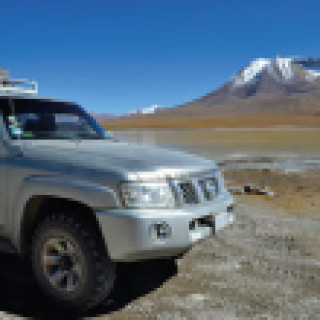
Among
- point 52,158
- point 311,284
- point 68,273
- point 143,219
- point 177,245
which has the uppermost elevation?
point 52,158

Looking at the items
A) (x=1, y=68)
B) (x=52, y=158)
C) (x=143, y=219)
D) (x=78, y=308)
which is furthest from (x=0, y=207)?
(x=1, y=68)

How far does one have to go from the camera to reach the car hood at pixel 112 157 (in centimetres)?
395

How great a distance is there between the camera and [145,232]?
3.75m

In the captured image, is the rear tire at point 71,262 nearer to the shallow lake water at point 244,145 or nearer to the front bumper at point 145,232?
the front bumper at point 145,232

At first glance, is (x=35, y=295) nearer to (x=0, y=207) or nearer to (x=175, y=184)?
(x=0, y=207)

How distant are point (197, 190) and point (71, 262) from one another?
48.3 inches

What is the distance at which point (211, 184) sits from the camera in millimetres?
4582

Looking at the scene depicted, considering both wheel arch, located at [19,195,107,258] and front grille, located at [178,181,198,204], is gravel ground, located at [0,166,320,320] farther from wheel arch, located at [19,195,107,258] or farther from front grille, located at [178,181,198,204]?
wheel arch, located at [19,195,107,258]

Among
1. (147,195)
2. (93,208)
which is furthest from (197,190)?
(93,208)

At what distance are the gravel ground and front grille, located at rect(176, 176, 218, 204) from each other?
1.45ft

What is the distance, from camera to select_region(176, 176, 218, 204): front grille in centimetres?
407

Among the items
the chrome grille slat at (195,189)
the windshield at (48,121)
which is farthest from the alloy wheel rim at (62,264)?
the windshield at (48,121)

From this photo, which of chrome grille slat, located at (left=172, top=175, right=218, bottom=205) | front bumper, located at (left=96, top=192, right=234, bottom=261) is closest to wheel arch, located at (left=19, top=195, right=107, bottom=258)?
front bumper, located at (left=96, top=192, right=234, bottom=261)

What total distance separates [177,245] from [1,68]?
527 centimetres
